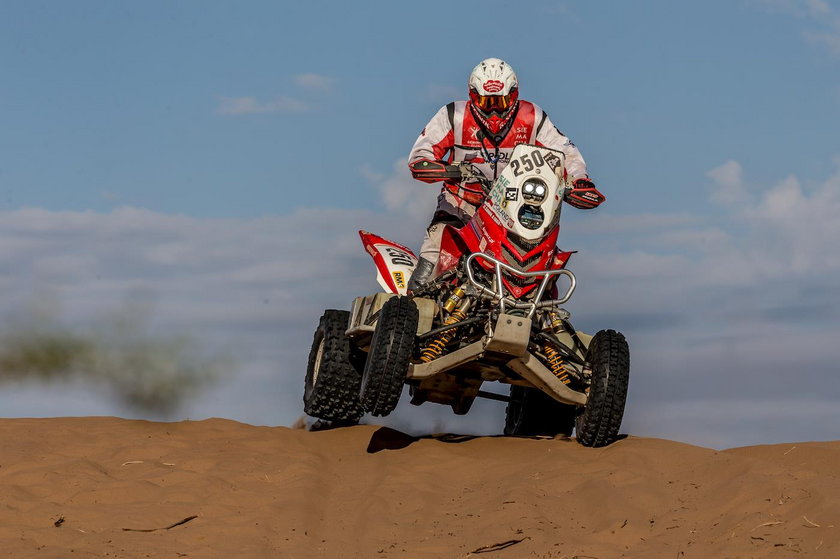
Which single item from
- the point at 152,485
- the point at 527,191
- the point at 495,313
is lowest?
the point at 152,485

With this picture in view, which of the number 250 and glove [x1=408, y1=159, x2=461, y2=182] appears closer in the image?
the number 250

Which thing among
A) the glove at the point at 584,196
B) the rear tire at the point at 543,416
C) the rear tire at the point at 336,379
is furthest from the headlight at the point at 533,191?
the rear tire at the point at 336,379

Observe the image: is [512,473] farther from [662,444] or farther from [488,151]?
[488,151]

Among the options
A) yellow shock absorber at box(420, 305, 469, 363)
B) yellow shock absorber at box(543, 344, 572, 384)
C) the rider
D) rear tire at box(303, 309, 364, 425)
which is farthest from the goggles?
rear tire at box(303, 309, 364, 425)

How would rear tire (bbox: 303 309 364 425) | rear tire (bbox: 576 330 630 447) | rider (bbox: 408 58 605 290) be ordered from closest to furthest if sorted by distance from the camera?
rear tire (bbox: 576 330 630 447), rider (bbox: 408 58 605 290), rear tire (bbox: 303 309 364 425)

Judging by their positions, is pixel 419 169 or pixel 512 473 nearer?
pixel 512 473

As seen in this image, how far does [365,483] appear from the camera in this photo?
10617mm

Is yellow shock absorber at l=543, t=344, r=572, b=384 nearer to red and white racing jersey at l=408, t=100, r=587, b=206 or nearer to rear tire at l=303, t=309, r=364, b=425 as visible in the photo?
red and white racing jersey at l=408, t=100, r=587, b=206

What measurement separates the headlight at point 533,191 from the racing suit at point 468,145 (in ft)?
3.18

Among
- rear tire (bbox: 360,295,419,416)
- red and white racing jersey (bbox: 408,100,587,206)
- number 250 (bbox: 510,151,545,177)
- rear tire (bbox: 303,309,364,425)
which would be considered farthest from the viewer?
rear tire (bbox: 303,309,364,425)

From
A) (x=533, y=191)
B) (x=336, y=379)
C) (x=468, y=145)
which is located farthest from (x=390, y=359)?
(x=468, y=145)

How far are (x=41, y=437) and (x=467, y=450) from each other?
3701 millimetres

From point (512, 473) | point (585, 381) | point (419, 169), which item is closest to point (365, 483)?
point (512, 473)

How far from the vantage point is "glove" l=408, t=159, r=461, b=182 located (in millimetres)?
11641
